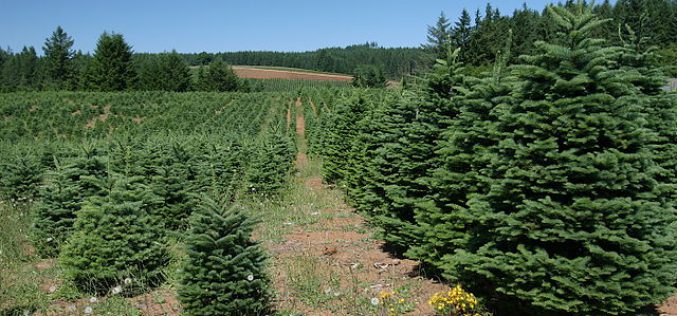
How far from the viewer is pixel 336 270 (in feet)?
24.1

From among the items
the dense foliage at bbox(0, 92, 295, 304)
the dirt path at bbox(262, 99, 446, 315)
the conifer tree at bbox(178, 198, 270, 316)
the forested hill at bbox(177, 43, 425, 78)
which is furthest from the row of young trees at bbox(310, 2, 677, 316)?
the forested hill at bbox(177, 43, 425, 78)

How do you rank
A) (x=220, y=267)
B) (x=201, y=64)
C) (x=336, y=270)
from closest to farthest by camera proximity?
(x=220, y=267)
(x=336, y=270)
(x=201, y=64)

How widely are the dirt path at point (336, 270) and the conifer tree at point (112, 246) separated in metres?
1.88

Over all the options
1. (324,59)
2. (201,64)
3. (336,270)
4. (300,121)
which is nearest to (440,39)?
(300,121)

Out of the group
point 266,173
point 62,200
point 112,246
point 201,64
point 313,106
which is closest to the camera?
point 112,246

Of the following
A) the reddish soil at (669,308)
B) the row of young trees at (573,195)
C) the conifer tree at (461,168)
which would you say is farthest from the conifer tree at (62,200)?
the reddish soil at (669,308)

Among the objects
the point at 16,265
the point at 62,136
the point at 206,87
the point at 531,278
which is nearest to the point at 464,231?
the point at 531,278

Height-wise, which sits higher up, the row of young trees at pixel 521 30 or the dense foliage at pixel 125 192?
the row of young trees at pixel 521 30

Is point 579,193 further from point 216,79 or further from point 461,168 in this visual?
point 216,79

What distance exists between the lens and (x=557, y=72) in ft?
15.1

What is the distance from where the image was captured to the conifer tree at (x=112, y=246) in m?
6.58

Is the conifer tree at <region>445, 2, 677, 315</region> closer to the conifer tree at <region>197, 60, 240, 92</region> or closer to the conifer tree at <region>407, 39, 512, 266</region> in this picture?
the conifer tree at <region>407, 39, 512, 266</region>

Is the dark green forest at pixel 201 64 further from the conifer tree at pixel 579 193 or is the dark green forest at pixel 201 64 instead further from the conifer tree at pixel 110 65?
the conifer tree at pixel 579 193

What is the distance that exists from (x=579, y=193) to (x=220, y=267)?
11.7 feet
